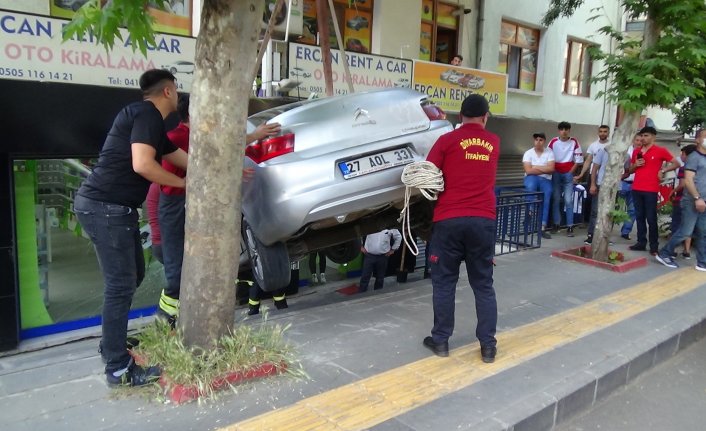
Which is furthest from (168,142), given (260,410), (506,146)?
(506,146)

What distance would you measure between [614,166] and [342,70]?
12.3 ft

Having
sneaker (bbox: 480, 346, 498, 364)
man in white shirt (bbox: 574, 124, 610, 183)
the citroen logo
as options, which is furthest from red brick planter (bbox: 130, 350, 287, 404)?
man in white shirt (bbox: 574, 124, 610, 183)

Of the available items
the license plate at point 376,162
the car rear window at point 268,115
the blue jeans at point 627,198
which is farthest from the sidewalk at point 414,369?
the blue jeans at point 627,198

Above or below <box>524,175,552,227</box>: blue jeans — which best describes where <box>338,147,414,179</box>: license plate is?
above

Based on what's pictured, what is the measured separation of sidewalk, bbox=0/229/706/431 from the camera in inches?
122

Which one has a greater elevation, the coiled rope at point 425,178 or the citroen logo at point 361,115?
the citroen logo at point 361,115

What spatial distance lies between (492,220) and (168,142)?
222 cm

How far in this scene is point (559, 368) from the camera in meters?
3.97

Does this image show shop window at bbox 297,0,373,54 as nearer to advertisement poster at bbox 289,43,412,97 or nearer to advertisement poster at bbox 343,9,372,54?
advertisement poster at bbox 343,9,372,54

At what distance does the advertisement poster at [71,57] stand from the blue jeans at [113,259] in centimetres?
178

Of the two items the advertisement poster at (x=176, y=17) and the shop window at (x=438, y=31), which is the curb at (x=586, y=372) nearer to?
the advertisement poster at (x=176, y=17)

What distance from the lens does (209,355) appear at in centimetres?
334

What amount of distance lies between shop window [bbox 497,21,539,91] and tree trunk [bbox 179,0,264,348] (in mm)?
9679

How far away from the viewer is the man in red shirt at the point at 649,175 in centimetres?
791
